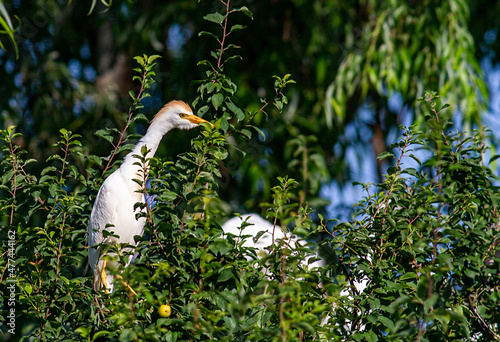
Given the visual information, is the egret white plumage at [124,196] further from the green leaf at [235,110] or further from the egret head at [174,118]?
the green leaf at [235,110]

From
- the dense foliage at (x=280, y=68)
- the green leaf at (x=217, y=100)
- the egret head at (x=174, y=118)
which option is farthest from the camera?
the dense foliage at (x=280, y=68)

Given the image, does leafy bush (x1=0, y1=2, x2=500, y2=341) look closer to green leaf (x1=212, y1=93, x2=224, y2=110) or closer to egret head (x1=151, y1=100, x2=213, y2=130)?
green leaf (x1=212, y1=93, x2=224, y2=110)

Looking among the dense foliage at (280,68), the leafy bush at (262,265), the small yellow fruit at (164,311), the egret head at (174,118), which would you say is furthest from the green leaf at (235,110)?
the dense foliage at (280,68)

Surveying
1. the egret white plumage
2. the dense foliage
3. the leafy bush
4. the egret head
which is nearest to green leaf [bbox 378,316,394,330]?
the leafy bush

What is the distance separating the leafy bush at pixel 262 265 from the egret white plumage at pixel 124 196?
0.39 m

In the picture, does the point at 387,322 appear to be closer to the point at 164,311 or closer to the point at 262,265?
the point at 262,265

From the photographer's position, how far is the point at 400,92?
153 inches

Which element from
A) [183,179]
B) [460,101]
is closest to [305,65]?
[460,101]

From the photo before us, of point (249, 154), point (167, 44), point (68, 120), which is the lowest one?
point (249, 154)

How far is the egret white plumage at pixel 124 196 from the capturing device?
207cm

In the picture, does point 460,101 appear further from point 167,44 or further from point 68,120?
point 68,120

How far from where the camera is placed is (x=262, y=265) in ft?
4.36

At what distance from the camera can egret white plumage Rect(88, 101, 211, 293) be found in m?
2.07

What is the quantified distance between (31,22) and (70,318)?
3.51 metres
